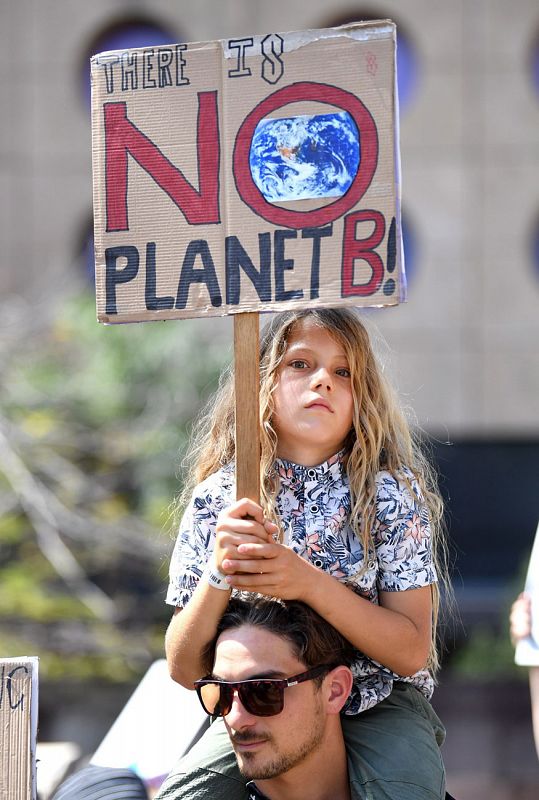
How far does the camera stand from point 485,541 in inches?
418

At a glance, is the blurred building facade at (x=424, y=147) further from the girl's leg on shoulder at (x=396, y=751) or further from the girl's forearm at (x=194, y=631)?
the girl's forearm at (x=194, y=631)

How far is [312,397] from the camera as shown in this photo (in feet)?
8.27

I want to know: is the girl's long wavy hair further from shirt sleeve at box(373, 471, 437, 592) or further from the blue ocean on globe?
the blue ocean on globe

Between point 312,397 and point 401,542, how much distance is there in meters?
0.39

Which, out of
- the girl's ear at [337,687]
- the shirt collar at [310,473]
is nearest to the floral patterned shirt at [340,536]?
the shirt collar at [310,473]

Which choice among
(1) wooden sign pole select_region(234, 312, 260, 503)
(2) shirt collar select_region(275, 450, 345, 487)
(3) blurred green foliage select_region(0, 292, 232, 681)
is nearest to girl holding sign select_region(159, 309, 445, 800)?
(2) shirt collar select_region(275, 450, 345, 487)

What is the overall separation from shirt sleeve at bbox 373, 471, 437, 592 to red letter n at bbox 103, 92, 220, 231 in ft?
2.50

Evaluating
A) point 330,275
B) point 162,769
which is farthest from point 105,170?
A: point 162,769

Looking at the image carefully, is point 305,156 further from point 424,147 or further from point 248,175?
point 424,147

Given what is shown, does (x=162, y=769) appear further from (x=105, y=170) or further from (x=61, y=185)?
(x=61, y=185)

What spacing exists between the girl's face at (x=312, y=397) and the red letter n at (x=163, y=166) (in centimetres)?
39

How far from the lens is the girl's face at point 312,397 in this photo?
2533 millimetres

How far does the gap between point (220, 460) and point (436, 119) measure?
8.26 metres

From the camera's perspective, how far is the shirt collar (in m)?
2.60
